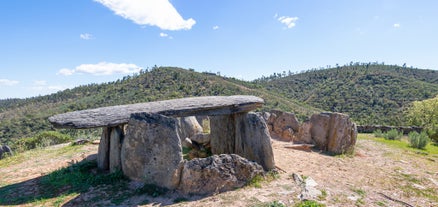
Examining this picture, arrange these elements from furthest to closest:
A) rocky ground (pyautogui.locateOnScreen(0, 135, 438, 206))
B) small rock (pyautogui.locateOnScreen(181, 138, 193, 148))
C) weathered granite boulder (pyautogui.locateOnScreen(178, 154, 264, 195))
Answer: small rock (pyautogui.locateOnScreen(181, 138, 193, 148)) → weathered granite boulder (pyautogui.locateOnScreen(178, 154, 264, 195)) → rocky ground (pyautogui.locateOnScreen(0, 135, 438, 206))

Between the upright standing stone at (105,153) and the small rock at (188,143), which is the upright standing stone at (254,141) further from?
the upright standing stone at (105,153)

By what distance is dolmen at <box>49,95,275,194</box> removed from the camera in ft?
21.2

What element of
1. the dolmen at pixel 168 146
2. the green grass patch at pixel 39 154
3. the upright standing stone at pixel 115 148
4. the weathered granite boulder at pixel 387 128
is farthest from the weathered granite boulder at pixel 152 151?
the weathered granite boulder at pixel 387 128

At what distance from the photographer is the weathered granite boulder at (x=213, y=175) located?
632 cm

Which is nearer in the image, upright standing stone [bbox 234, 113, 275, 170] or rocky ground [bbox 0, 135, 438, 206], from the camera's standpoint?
rocky ground [bbox 0, 135, 438, 206]

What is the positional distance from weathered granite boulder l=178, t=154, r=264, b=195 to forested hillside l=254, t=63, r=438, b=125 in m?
26.0

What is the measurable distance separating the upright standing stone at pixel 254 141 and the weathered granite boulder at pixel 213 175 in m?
1.14

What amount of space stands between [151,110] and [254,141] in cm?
314

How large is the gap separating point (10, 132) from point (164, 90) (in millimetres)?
20011

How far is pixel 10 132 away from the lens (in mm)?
33344

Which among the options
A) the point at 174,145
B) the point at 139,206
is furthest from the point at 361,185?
the point at 139,206

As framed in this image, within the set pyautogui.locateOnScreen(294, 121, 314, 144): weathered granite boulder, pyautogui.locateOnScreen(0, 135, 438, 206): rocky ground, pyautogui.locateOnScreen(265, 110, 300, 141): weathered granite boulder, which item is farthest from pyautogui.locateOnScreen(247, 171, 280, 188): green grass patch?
pyautogui.locateOnScreen(265, 110, 300, 141): weathered granite boulder

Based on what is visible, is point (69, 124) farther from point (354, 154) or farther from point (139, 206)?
point (354, 154)

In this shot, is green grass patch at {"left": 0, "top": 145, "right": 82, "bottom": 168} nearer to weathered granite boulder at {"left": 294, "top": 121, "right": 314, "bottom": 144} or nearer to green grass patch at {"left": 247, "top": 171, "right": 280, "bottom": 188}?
green grass patch at {"left": 247, "top": 171, "right": 280, "bottom": 188}
